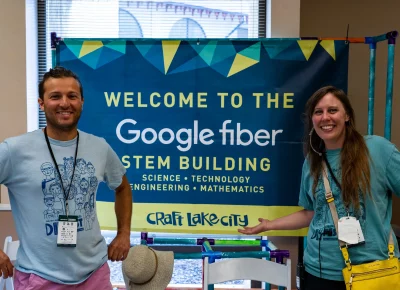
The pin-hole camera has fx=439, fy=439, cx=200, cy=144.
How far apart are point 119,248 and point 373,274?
40.9 inches

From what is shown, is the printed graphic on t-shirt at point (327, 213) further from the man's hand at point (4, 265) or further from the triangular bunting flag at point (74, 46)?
the triangular bunting flag at point (74, 46)

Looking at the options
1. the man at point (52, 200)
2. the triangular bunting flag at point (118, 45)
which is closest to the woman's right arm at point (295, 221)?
the man at point (52, 200)

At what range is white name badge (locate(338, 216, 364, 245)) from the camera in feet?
5.71

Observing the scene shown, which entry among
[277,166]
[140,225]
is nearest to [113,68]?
[140,225]

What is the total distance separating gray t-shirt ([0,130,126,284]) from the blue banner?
46.8 inches

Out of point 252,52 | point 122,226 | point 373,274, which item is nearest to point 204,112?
point 252,52

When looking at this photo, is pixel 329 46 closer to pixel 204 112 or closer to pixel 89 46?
pixel 204 112

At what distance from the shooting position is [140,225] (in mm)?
2900

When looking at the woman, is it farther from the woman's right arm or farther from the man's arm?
the man's arm

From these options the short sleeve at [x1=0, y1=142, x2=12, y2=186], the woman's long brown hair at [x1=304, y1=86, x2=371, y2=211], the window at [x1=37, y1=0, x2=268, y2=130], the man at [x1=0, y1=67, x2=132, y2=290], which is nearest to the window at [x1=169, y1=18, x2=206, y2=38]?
the window at [x1=37, y1=0, x2=268, y2=130]

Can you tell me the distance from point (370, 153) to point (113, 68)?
1.74 metres

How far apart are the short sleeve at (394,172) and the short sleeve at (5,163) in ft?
4.81

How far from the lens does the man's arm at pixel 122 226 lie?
1.84m

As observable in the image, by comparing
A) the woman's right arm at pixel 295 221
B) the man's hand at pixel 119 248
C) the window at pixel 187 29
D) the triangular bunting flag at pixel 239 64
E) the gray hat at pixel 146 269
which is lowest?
the gray hat at pixel 146 269
